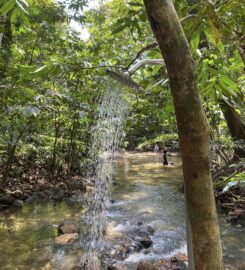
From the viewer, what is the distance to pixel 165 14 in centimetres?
103

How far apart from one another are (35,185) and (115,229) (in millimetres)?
3106

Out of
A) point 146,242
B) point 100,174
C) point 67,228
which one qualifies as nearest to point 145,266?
point 146,242

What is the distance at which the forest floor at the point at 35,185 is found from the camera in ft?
22.7

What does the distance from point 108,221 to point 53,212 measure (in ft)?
4.16

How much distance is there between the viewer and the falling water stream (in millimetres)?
4305

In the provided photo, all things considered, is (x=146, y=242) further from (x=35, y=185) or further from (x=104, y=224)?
(x=35, y=185)

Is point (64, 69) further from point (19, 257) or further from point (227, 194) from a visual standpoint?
point (227, 194)

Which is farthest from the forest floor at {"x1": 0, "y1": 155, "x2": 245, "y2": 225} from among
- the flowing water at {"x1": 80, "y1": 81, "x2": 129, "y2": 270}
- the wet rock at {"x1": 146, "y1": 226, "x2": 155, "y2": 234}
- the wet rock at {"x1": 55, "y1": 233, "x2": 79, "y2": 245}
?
the wet rock at {"x1": 55, "y1": 233, "x2": 79, "y2": 245}

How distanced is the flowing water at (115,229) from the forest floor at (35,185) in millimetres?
332

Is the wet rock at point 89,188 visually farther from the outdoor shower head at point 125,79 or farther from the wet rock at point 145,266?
the outdoor shower head at point 125,79

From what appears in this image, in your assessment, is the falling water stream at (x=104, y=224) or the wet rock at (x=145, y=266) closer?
the wet rock at (x=145, y=266)

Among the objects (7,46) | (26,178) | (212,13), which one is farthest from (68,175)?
(212,13)

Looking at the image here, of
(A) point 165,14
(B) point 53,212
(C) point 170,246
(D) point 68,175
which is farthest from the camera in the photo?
(D) point 68,175

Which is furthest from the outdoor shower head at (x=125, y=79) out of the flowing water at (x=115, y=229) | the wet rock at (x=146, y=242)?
the wet rock at (x=146, y=242)
